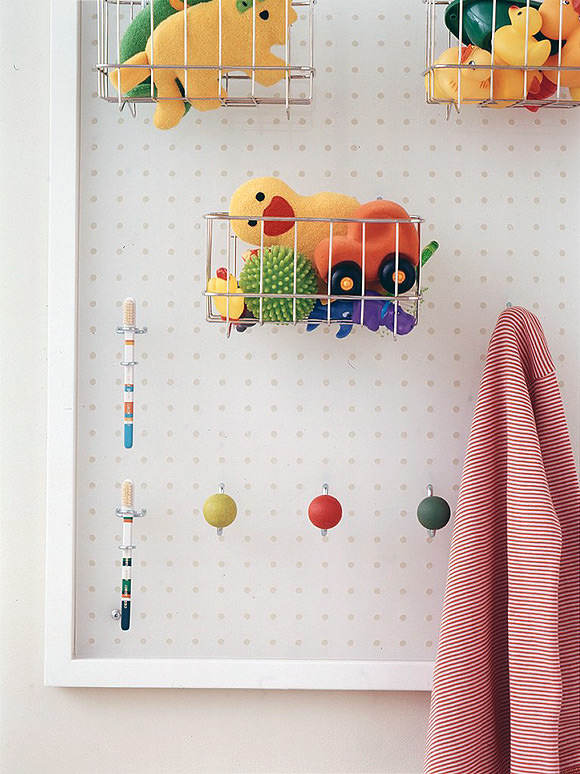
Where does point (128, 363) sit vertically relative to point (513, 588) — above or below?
above

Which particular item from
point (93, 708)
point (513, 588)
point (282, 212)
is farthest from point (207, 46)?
point (93, 708)

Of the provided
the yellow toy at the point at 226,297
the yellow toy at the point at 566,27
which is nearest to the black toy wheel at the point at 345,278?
the yellow toy at the point at 226,297

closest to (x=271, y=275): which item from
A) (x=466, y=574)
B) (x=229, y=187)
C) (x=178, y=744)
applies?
(x=229, y=187)

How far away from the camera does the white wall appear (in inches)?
43.0

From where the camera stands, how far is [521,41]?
92 centimetres

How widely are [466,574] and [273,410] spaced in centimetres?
32

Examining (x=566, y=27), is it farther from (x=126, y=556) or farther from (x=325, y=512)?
(x=126, y=556)

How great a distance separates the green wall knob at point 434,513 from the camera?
1032 millimetres

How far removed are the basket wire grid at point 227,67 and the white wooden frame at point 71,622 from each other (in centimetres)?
15

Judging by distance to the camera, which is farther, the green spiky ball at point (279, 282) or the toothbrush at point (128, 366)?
the toothbrush at point (128, 366)

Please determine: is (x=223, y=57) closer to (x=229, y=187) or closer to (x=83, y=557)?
(x=229, y=187)

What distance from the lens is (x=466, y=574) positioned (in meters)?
0.98

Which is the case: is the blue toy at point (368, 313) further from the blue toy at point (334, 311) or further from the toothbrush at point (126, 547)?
the toothbrush at point (126, 547)

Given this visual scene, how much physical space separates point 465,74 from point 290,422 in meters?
0.48
